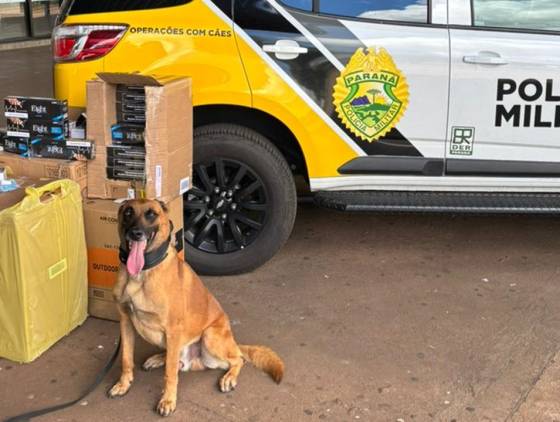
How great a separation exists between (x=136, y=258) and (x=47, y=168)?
3.81 feet

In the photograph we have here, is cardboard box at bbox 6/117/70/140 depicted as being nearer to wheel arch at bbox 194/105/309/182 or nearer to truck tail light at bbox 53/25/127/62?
truck tail light at bbox 53/25/127/62

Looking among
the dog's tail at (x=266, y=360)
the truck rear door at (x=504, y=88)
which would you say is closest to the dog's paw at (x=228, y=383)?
the dog's tail at (x=266, y=360)

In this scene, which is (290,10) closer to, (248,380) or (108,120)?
(108,120)

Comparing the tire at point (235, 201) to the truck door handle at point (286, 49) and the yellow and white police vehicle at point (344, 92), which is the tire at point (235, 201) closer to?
the yellow and white police vehicle at point (344, 92)

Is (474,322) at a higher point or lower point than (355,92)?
lower

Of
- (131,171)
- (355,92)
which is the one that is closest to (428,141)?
(355,92)

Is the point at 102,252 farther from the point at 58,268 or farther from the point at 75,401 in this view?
the point at 75,401

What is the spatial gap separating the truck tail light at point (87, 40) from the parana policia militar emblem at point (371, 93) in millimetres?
1316

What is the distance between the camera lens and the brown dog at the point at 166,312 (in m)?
3.04

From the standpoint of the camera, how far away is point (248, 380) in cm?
334

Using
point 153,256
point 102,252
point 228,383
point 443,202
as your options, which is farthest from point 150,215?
point 443,202

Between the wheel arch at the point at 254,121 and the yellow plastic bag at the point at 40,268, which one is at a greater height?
the wheel arch at the point at 254,121

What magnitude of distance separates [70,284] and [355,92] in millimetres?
1913

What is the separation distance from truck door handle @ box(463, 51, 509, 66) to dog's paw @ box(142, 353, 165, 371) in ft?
7.84
